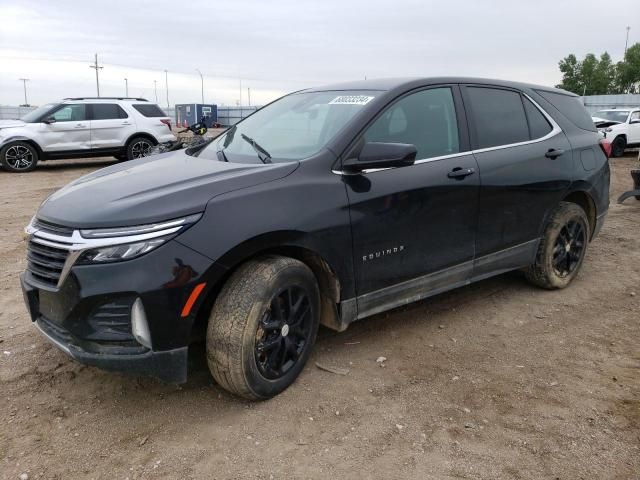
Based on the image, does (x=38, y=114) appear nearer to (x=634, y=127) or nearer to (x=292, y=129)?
(x=292, y=129)

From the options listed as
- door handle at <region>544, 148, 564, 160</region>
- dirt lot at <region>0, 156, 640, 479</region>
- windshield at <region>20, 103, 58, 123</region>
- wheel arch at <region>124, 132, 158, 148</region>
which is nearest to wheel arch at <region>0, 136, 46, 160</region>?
windshield at <region>20, 103, 58, 123</region>

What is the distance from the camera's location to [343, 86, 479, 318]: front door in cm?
330

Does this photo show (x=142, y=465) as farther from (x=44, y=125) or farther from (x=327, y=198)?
(x=44, y=125)

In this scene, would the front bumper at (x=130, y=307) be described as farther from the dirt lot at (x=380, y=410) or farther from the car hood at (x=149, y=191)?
the dirt lot at (x=380, y=410)

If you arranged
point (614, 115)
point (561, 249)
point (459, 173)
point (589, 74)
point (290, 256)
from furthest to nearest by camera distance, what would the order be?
point (589, 74) → point (614, 115) → point (561, 249) → point (459, 173) → point (290, 256)

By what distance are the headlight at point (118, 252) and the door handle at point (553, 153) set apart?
326 centimetres

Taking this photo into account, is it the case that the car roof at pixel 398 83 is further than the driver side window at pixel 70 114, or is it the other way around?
the driver side window at pixel 70 114

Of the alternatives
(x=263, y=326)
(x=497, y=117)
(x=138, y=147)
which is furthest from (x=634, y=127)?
(x=263, y=326)

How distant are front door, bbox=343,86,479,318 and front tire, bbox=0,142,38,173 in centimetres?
1214

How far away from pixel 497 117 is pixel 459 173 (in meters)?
0.77

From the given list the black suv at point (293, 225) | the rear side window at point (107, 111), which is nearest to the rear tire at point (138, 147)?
the rear side window at point (107, 111)

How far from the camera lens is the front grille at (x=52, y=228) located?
2689mm

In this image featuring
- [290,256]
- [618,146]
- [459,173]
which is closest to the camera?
[290,256]

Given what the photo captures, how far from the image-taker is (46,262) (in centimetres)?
277
